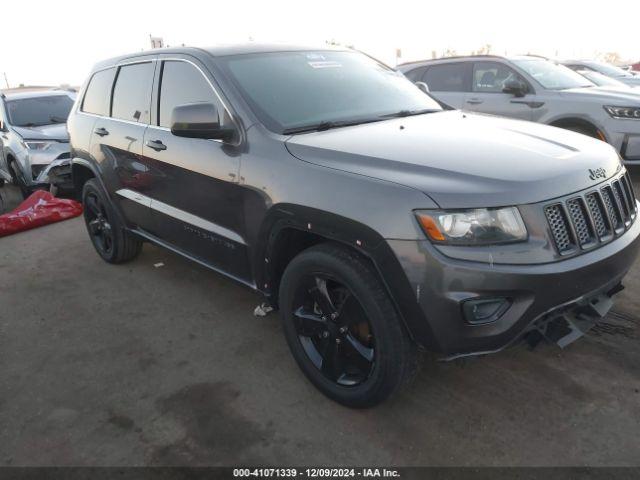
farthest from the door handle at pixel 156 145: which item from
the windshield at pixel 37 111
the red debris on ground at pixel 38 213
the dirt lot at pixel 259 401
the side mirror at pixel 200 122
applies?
the windshield at pixel 37 111

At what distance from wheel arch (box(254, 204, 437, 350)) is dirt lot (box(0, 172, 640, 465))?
0.57m

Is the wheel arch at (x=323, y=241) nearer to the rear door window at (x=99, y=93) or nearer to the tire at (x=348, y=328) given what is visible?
the tire at (x=348, y=328)

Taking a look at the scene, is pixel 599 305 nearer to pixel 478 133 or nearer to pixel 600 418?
pixel 600 418

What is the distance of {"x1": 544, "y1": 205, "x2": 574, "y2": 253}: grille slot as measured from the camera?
2182 mm

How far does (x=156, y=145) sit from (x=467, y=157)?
2.15m

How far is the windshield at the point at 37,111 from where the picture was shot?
8.23 meters

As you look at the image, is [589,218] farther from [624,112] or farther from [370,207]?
[624,112]

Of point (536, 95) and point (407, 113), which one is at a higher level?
point (407, 113)

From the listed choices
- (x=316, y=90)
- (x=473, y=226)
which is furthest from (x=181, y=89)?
(x=473, y=226)

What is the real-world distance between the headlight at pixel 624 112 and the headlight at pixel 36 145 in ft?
24.3

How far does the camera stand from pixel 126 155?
13.1 ft

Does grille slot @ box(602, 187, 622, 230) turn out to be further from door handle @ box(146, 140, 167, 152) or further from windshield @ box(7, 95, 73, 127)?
windshield @ box(7, 95, 73, 127)

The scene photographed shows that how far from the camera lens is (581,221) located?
2.31 m

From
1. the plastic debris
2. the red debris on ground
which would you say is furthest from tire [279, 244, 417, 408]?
the red debris on ground
